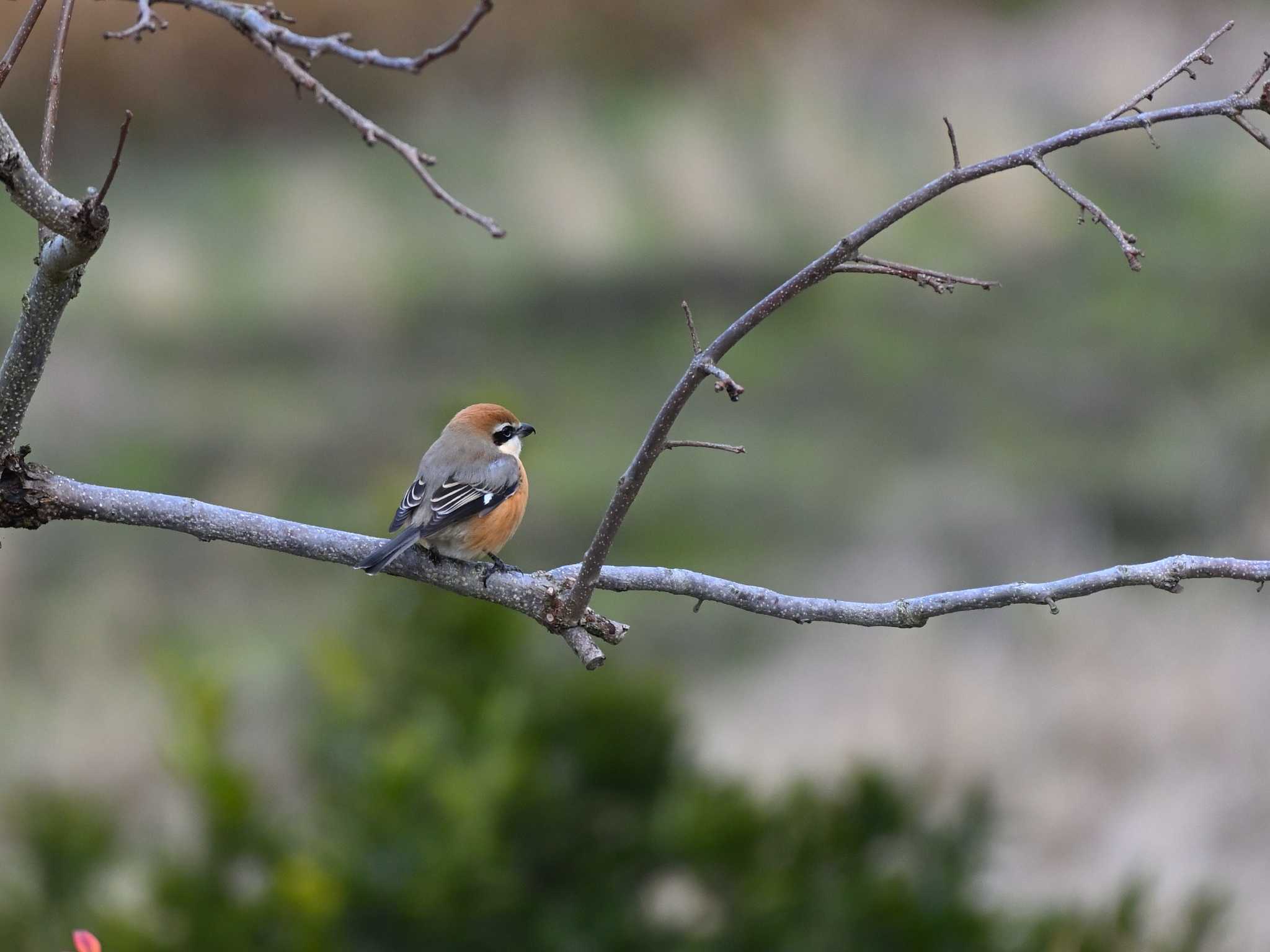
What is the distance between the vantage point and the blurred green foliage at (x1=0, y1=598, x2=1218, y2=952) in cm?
604

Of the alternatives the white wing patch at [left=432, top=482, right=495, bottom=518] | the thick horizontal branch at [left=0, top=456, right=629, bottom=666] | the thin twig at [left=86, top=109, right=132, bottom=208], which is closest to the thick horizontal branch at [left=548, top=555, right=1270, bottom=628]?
the thick horizontal branch at [left=0, top=456, right=629, bottom=666]

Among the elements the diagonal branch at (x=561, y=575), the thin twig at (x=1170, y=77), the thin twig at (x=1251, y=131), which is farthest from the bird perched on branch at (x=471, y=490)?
the thin twig at (x=1251, y=131)

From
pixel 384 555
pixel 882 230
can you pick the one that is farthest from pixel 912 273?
pixel 384 555

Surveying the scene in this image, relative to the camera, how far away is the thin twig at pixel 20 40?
260 cm

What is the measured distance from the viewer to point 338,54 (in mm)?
2465

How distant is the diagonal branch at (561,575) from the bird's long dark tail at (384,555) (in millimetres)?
33

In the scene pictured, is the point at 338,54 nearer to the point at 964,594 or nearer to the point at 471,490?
the point at 964,594

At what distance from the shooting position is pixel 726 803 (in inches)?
259

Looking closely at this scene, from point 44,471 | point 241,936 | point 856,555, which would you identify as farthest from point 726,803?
point 856,555

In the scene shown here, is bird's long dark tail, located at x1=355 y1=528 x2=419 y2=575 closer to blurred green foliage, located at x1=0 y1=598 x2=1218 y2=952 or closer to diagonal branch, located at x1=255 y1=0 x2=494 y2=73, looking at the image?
diagonal branch, located at x1=255 y1=0 x2=494 y2=73

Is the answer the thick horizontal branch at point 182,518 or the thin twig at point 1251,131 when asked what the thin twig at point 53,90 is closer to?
the thick horizontal branch at point 182,518

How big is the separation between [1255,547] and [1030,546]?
1.94m

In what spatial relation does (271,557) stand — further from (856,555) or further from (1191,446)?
(1191,446)

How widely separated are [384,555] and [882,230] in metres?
1.49
